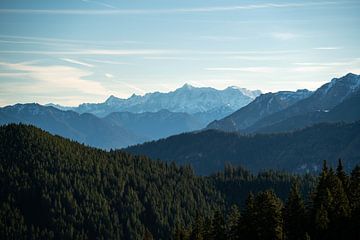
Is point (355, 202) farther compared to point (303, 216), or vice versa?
point (355, 202)

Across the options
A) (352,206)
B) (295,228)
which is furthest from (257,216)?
(352,206)

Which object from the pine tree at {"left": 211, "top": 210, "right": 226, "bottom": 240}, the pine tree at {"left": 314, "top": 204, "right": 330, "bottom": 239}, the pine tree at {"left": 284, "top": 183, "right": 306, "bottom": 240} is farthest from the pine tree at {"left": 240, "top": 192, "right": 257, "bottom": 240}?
the pine tree at {"left": 314, "top": 204, "right": 330, "bottom": 239}

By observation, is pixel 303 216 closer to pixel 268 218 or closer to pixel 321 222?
pixel 321 222

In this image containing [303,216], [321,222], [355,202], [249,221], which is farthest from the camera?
[355,202]

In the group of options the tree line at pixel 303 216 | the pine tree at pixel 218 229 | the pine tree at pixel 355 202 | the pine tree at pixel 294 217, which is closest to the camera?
the pine tree at pixel 355 202

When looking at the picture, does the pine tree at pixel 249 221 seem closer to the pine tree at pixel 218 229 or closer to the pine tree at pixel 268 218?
the pine tree at pixel 268 218

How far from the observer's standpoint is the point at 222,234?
93.3m

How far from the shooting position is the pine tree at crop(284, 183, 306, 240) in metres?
89.3

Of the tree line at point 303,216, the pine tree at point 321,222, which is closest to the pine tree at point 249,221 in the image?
the tree line at point 303,216

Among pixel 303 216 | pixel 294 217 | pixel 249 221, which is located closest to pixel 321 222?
pixel 303 216

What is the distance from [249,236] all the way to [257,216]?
156 inches

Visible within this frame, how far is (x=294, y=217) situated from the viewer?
300ft

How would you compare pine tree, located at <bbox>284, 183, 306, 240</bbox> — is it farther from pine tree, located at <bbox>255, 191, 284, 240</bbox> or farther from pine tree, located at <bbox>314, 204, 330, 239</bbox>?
pine tree, located at <bbox>255, 191, 284, 240</bbox>

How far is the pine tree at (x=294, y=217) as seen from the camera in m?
89.3
